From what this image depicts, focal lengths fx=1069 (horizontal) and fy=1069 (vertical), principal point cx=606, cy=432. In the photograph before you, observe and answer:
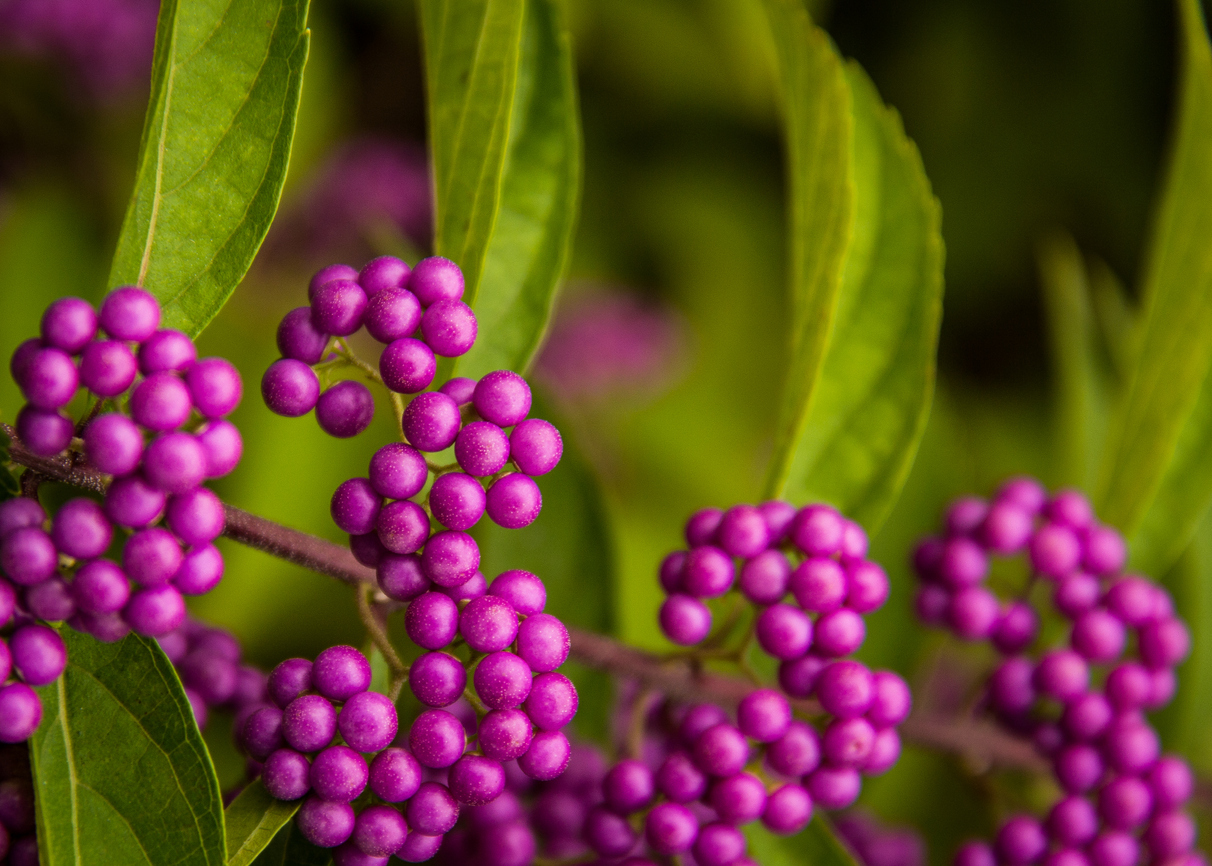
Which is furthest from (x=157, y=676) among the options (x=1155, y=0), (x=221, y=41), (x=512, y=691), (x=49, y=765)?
(x=1155, y=0)

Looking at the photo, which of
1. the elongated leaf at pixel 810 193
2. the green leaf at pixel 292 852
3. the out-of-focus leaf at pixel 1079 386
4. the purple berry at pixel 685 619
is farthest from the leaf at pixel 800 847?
the out-of-focus leaf at pixel 1079 386

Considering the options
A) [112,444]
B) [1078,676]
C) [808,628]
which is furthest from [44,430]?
[1078,676]

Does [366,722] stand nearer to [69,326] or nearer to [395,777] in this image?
[395,777]

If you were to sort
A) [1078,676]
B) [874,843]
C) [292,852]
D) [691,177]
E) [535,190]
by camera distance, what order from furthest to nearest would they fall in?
[691,177]
[874,843]
[1078,676]
[535,190]
[292,852]

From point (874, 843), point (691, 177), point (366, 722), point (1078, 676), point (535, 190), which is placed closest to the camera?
point (366, 722)

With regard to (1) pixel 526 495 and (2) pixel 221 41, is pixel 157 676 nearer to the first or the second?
(1) pixel 526 495

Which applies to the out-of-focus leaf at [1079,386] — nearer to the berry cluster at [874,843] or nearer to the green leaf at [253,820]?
the berry cluster at [874,843]

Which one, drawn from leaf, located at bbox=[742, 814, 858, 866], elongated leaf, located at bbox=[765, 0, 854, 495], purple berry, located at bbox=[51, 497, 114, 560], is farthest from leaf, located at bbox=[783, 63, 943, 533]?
purple berry, located at bbox=[51, 497, 114, 560]
